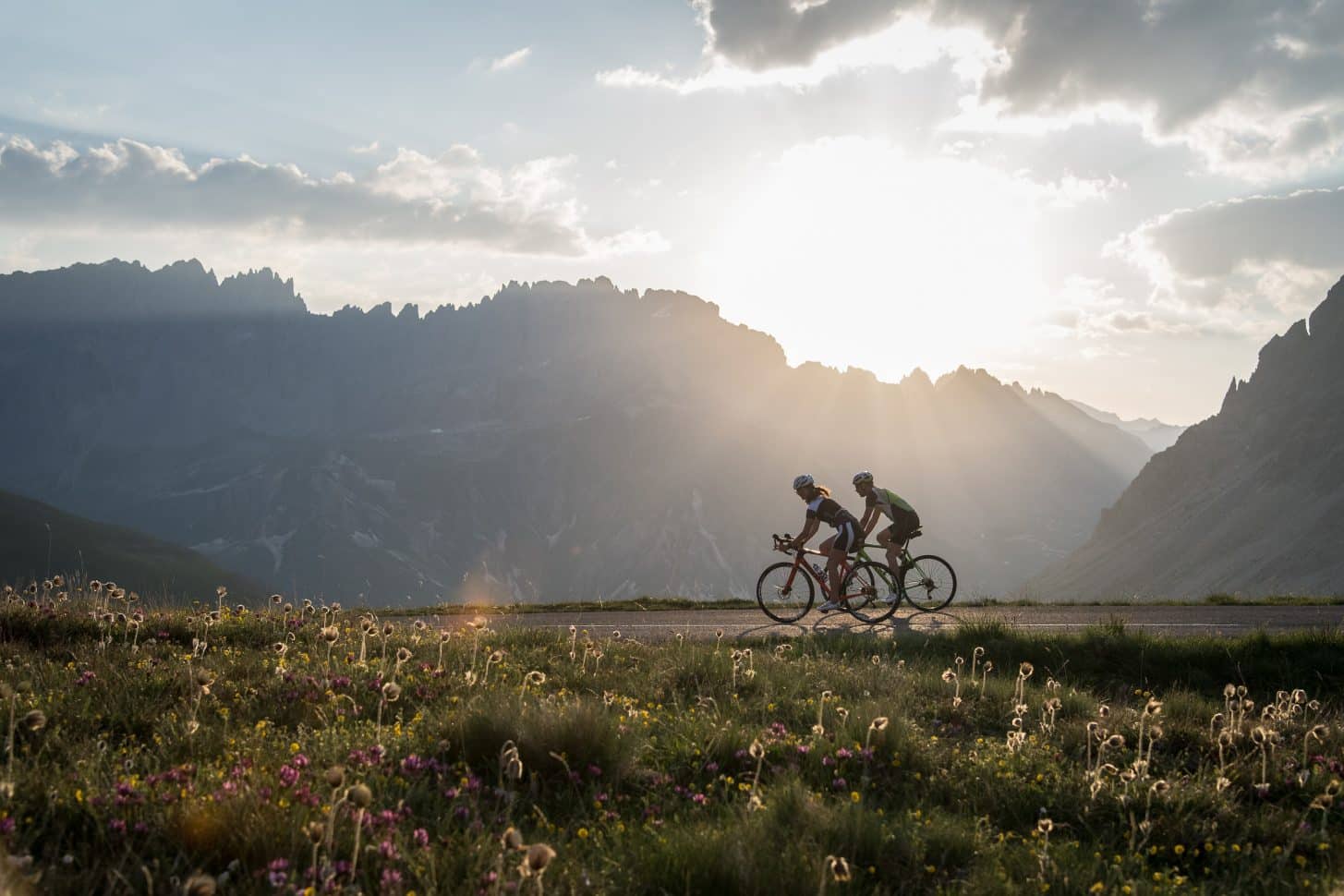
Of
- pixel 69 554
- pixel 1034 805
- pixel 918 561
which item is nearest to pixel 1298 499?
pixel 918 561

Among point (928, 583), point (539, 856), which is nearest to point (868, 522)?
point (928, 583)

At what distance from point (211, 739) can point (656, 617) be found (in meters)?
13.4

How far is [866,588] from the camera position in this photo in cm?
1802

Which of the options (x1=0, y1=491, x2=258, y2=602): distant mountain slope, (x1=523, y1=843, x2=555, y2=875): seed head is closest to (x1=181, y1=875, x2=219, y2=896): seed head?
(x1=523, y1=843, x2=555, y2=875): seed head

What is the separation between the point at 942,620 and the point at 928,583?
6.84ft

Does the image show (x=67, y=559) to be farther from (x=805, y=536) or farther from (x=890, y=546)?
(x=890, y=546)

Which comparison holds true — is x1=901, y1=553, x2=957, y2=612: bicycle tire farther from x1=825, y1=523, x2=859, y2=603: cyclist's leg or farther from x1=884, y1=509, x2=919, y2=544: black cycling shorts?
x1=825, y1=523, x2=859, y2=603: cyclist's leg

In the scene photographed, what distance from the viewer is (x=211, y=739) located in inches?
225

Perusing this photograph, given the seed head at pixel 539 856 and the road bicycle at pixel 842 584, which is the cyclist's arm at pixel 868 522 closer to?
the road bicycle at pixel 842 584

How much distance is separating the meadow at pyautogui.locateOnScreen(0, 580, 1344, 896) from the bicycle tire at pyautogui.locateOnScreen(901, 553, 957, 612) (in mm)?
9452

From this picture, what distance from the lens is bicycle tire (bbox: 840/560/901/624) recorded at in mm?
18000

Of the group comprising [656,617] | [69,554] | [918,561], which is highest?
[918,561]

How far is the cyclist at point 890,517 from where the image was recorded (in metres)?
18.2

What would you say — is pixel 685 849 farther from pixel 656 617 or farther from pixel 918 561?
pixel 918 561
